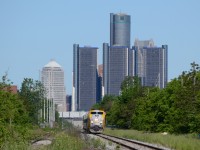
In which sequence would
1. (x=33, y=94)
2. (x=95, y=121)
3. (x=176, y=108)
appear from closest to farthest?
(x=176, y=108), (x=95, y=121), (x=33, y=94)

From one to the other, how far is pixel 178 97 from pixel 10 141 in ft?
104

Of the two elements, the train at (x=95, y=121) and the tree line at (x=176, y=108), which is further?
the train at (x=95, y=121)

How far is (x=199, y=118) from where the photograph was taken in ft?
157

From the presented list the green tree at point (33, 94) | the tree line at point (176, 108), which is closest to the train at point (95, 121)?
the tree line at point (176, 108)

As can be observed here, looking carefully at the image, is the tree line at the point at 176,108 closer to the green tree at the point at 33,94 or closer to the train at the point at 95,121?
the train at the point at 95,121

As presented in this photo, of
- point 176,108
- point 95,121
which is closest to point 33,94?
point 95,121

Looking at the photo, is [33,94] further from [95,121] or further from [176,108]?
[176,108]

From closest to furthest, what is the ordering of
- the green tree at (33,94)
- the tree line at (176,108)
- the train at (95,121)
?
the tree line at (176,108), the train at (95,121), the green tree at (33,94)

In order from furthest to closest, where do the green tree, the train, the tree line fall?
1. the green tree
2. the train
3. the tree line

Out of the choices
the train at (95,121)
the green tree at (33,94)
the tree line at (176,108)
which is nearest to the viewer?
the tree line at (176,108)

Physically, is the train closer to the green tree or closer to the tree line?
the tree line

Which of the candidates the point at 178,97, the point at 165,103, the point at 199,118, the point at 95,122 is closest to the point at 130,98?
the point at 95,122

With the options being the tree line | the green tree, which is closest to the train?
the tree line

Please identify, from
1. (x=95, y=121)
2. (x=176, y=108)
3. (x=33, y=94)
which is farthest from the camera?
(x=33, y=94)
